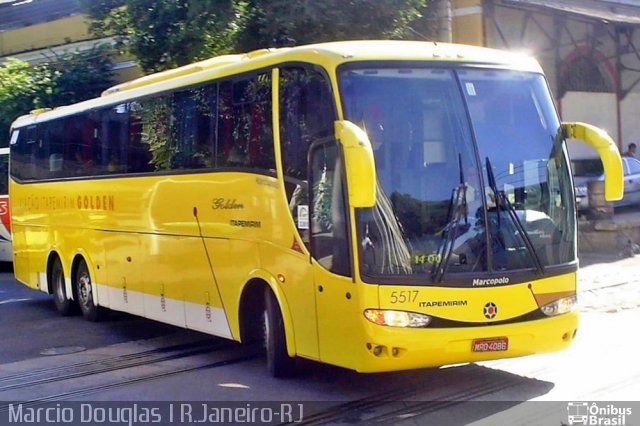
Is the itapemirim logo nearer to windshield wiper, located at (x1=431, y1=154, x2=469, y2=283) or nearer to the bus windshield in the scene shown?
the bus windshield

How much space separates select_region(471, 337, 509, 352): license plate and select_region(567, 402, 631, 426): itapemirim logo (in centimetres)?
72

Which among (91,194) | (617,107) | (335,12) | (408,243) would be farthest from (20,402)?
(617,107)

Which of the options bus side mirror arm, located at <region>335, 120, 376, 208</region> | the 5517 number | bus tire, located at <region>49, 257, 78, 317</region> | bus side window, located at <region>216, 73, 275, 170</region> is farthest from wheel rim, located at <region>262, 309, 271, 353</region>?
bus tire, located at <region>49, 257, 78, 317</region>

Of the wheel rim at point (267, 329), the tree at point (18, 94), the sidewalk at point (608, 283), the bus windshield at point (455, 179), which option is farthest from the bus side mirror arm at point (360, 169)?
the tree at point (18, 94)

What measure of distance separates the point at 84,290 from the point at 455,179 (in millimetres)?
7921

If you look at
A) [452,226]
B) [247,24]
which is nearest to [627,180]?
[247,24]

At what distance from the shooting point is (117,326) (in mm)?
13867

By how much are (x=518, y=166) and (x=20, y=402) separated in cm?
516

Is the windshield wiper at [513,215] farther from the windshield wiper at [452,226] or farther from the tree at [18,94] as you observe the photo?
the tree at [18,94]

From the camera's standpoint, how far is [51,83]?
26062 mm

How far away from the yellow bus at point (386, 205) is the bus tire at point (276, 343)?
20mm

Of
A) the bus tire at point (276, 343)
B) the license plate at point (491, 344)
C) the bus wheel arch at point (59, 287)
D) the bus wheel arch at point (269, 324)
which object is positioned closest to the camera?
the license plate at point (491, 344)

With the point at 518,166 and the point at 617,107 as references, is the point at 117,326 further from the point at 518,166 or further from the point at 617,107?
the point at 617,107

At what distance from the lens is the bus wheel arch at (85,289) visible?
1413 cm
